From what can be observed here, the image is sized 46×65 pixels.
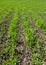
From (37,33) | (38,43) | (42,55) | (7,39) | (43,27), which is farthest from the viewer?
(43,27)

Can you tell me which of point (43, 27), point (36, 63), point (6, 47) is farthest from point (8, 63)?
point (43, 27)

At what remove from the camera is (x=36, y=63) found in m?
8.39

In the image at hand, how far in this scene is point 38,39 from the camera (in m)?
11.7

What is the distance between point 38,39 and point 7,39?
1.76 meters

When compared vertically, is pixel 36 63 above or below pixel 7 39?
above

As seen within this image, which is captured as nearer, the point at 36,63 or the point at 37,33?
the point at 36,63

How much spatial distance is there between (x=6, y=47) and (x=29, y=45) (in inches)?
43.8

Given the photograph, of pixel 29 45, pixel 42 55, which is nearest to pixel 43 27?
pixel 29 45

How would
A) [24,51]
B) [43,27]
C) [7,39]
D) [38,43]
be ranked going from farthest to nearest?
[43,27], [7,39], [38,43], [24,51]

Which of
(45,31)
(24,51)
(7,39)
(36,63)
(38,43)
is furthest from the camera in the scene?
(45,31)

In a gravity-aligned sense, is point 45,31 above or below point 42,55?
below

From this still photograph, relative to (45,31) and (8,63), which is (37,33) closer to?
(45,31)

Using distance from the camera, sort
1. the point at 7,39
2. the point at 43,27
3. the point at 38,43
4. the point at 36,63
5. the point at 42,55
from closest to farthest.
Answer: the point at 36,63, the point at 42,55, the point at 38,43, the point at 7,39, the point at 43,27

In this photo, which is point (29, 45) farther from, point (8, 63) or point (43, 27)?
point (43, 27)
